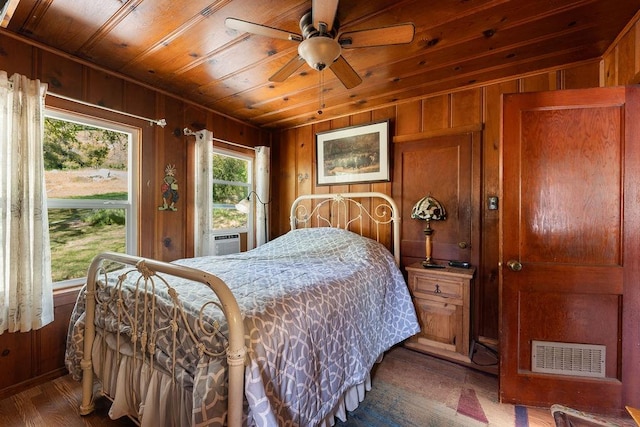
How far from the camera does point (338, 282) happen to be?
5.60 feet

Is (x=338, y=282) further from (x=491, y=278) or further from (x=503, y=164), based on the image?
(x=491, y=278)

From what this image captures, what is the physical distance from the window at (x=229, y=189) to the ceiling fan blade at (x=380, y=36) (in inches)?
86.3

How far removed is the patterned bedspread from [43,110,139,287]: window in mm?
761

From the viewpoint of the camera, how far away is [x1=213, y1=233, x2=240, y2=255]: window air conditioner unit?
3.16 meters

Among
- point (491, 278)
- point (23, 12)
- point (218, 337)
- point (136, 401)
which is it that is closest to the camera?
point (218, 337)

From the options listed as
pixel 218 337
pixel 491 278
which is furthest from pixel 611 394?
pixel 218 337

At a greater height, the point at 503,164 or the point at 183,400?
the point at 503,164

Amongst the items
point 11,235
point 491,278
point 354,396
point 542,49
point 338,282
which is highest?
point 542,49

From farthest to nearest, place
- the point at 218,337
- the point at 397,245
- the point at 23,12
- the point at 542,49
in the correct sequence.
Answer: the point at 397,245, the point at 542,49, the point at 23,12, the point at 218,337

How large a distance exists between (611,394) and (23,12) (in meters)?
4.15

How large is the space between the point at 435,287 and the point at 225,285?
1.89 m

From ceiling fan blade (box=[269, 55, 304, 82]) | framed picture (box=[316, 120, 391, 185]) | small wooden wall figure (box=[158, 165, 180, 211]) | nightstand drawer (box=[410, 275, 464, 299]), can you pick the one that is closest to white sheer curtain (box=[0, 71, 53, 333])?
small wooden wall figure (box=[158, 165, 180, 211])

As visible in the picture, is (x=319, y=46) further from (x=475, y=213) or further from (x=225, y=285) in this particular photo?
(x=475, y=213)

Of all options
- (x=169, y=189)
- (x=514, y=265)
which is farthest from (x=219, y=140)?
(x=514, y=265)
